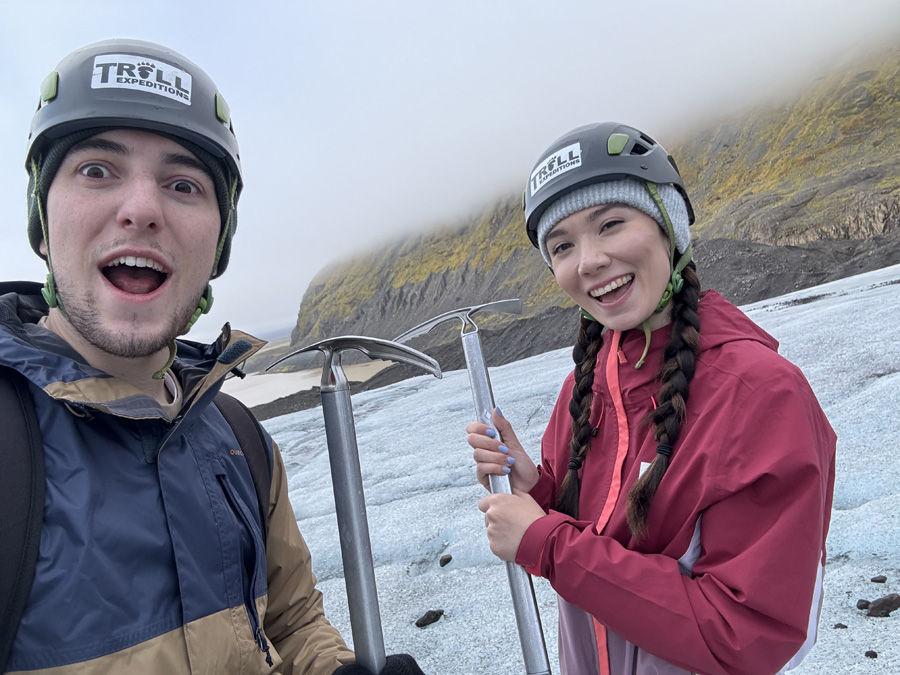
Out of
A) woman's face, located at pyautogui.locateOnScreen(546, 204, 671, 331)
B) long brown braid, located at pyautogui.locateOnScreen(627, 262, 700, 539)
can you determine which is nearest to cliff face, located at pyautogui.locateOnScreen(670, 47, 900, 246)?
woman's face, located at pyautogui.locateOnScreen(546, 204, 671, 331)

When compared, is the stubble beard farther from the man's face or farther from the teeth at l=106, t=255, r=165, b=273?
the teeth at l=106, t=255, r=165, b=273

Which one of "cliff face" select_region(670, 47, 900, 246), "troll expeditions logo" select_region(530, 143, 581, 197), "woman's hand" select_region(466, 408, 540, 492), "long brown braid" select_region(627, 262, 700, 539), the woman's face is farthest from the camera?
"cliff face" select_region(670, 47, 900, 246)

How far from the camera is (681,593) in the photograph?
1.33m

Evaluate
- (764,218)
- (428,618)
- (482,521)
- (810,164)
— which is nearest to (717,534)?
(428,618)

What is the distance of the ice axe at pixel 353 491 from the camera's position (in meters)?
1.60

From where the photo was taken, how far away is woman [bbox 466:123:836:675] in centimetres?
128

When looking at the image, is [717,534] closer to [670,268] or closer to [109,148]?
[670,268]

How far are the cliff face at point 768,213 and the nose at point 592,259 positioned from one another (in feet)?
71.9

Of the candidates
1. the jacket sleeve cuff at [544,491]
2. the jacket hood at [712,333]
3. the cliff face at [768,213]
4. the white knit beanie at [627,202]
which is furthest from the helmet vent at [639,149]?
the cliff face at [768,213]

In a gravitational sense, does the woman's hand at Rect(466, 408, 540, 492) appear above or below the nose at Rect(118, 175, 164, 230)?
below

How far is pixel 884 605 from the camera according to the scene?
7.46ft

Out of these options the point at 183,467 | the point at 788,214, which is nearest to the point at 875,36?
the point at 788,214

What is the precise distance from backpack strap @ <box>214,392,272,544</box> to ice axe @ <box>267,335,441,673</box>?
0.24 m

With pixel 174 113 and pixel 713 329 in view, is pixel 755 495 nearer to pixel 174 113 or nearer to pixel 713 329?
pixel 713 329
